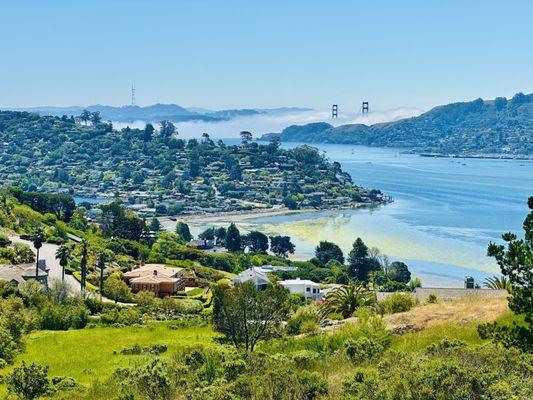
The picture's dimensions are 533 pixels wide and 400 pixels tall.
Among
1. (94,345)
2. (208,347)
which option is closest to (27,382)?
(208,347)

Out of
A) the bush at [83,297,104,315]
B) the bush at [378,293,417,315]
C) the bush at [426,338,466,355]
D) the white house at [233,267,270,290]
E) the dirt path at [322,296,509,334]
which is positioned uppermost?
the bush at [426,338,466,355]

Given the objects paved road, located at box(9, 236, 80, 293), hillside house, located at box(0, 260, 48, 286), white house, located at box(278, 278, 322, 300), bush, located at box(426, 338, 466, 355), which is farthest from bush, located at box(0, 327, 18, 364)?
white house, located at box(278, 278, 322, 300)

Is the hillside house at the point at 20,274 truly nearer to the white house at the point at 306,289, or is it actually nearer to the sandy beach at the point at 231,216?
the white house at the point at 306,289

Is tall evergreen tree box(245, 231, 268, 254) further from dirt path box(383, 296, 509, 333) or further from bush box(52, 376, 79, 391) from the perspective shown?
bush box(52, 376, 79, 391)

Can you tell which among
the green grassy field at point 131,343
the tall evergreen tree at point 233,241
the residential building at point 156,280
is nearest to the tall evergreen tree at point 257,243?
the tall evergreen tree at point 233,241

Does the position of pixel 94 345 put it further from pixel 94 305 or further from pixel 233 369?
pixel 233 369

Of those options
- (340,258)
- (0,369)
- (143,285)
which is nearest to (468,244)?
(340,258)
